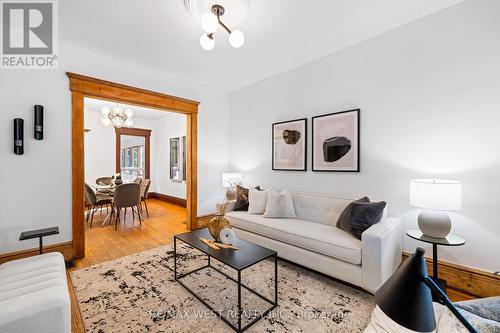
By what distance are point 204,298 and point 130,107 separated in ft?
18.0

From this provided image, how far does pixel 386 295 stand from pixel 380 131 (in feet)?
8.53

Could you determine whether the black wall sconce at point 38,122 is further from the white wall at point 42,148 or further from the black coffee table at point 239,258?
the black coffee table at point 239,258

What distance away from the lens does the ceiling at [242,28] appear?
7.19 ft

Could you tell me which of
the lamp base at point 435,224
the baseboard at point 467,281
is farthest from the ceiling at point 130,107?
the baseboard at point 467,281

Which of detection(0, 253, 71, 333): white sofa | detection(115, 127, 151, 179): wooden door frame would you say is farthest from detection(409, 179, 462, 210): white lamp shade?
detection(115, 127, 151, 179): wooden door frame

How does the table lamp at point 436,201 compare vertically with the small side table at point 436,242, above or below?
above

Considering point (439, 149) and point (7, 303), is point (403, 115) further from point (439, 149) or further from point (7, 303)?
point (7, 303)

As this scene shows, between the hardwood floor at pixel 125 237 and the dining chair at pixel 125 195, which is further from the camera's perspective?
the dining chair at pixel 125 195

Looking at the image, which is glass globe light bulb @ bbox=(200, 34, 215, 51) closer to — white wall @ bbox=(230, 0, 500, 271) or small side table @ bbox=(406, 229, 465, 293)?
white wall @ bbox=(230, 0, 500, 271)

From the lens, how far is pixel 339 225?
8.48 feet

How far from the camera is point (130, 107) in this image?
585 cm

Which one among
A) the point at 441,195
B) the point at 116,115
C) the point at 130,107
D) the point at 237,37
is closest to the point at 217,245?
the point at 237,37

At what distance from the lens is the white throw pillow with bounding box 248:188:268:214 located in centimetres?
331

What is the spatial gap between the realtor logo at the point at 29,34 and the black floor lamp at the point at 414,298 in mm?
3380
